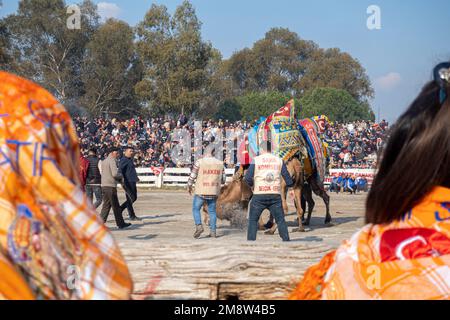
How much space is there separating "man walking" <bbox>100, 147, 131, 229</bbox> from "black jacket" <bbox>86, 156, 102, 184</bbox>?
1474mm

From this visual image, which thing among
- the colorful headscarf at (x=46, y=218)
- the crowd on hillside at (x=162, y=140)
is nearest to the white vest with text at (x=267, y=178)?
the colorful headscarf at (x=46, y=218)

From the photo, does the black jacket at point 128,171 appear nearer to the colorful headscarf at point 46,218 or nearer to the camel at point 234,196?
the camel at point 234,196

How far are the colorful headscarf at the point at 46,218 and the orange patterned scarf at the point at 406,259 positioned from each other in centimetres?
66

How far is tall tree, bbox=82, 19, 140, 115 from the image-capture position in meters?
53.6

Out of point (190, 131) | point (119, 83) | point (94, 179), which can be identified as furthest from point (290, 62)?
point (94, 179)

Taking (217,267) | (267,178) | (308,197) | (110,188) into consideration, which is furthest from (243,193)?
(217,267)

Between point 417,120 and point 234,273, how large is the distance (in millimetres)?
1581

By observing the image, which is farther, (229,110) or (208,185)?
(229,110)

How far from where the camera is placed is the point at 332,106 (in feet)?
221

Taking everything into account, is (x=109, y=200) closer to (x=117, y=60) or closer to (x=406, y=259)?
(x=406, y=259)

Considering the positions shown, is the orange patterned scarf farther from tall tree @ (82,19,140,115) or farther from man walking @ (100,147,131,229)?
tall tree @ (82,19,140,115)

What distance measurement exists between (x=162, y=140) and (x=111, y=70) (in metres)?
22.1

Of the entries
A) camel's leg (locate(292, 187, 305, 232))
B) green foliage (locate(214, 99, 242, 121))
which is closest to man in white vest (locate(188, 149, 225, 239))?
camel's leg (locate(292, 187, 305, 232))
